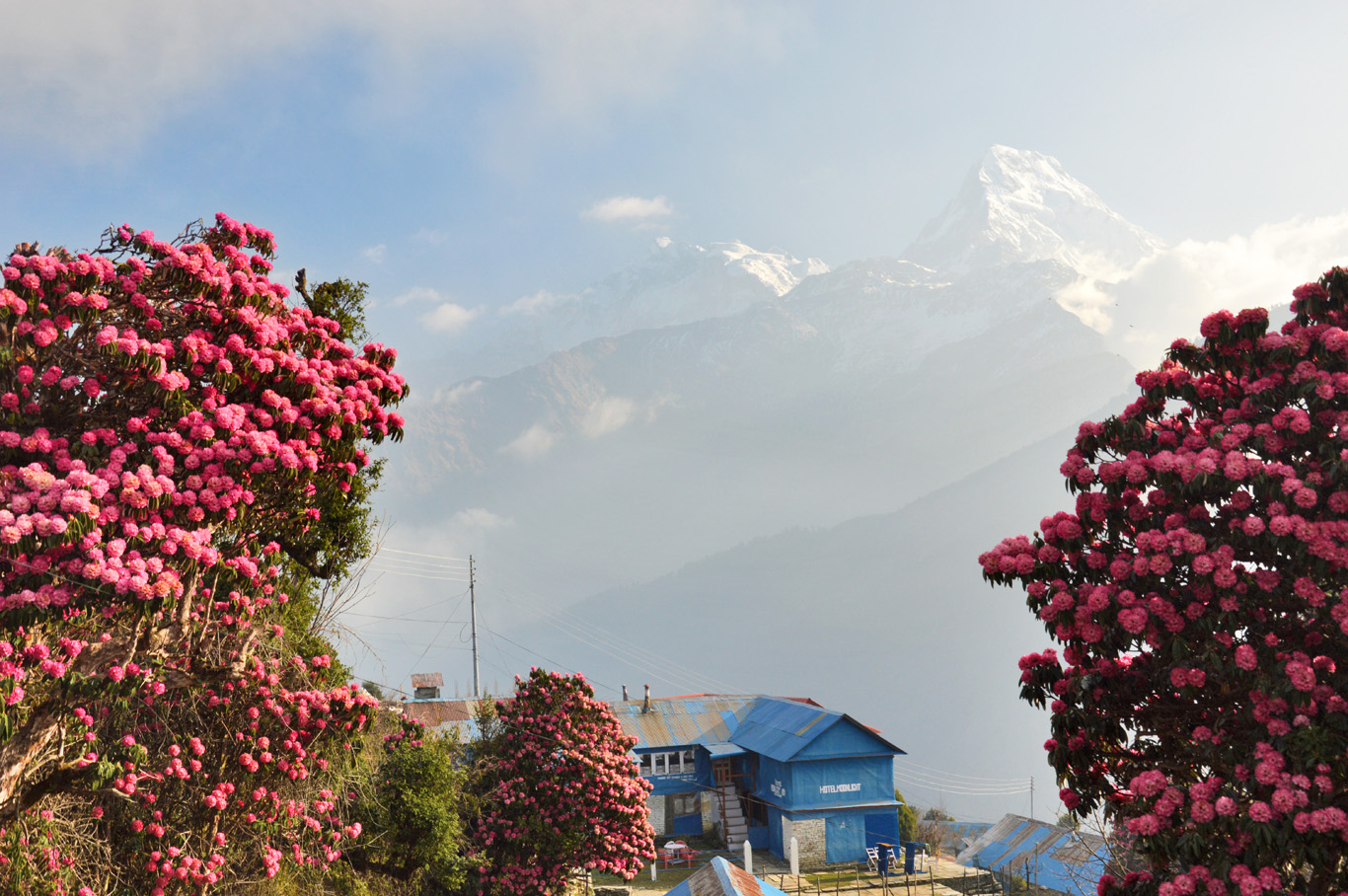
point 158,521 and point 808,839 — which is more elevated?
point 158,521

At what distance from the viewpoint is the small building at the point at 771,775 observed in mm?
36594

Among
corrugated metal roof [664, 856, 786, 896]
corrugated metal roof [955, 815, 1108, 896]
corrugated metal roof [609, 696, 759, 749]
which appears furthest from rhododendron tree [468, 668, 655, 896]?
corrugated metal roof [609, 696, 759, 749]

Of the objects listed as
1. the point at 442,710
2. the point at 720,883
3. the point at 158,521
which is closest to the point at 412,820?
the point at 720,883

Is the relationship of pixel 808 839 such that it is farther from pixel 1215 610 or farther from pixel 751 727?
pixel 1215 610

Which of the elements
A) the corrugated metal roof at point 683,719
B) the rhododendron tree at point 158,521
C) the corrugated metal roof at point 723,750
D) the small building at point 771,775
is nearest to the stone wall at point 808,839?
the small building at point 771,775

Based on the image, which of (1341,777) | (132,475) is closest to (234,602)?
(132,475)

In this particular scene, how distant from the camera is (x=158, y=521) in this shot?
281 inches

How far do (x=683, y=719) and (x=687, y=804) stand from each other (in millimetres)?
4386

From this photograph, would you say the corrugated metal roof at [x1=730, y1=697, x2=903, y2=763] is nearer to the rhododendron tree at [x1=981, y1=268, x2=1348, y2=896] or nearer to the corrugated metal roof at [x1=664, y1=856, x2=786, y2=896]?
the corrugated metal roof at [x1=664, y1=856, x2=786, y2=896]

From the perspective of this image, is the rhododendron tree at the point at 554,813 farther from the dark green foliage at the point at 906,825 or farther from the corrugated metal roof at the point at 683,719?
the dark green foliage at the point at 906,825

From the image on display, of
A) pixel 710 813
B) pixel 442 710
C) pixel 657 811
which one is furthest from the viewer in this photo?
pixel 442 710

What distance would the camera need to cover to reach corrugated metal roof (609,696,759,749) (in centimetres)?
4216

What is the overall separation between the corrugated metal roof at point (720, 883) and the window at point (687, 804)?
82.0ft

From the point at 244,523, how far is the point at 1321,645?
9.99m
